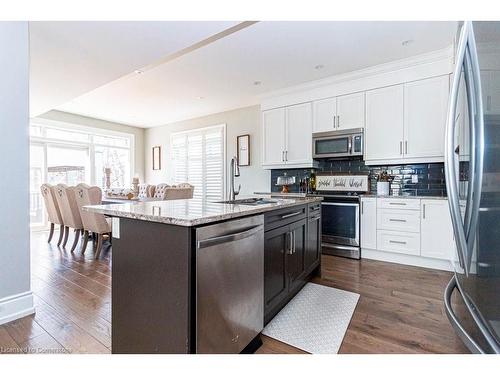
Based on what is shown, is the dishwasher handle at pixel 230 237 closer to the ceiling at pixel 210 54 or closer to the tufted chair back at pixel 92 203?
the ceiling at pixel 210 54

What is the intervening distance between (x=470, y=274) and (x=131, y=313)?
5.50ft

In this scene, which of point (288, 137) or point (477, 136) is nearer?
point (477, 136)

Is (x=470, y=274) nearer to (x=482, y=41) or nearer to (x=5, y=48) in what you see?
(x=482, y=41)

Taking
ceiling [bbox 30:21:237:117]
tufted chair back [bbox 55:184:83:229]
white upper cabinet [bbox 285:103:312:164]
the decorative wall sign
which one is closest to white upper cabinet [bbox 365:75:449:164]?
the decorative wall sign

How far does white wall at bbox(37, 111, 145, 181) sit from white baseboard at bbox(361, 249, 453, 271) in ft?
20.8

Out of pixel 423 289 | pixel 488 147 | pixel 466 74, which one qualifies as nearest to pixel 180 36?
pixel 466 74

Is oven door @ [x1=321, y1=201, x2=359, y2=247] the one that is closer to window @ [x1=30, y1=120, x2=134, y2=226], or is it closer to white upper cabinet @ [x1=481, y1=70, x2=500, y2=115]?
white upper cabinet @ [x1=481, y1=70, x2=500, y2=115]

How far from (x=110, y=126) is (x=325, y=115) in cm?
554

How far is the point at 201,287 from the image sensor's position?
1.19 m

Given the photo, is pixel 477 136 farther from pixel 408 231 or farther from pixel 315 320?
pixel 408 231

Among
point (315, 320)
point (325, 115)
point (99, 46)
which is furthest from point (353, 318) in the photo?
point (99, 46)

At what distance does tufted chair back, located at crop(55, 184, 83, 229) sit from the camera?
3.65m

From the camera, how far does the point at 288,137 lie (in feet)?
14.5

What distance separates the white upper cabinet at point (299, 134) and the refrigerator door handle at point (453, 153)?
9.73ft
